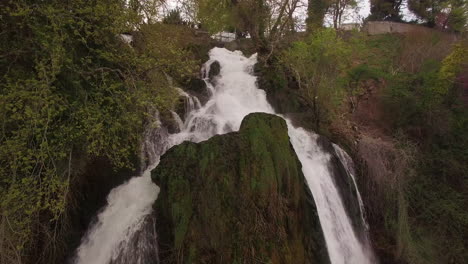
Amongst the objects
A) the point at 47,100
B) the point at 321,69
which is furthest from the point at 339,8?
the point at 47,100

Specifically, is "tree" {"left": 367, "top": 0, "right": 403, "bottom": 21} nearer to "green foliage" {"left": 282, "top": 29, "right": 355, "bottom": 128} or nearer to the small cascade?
"green foliage" {"left": 282, "top": 29, "right": 355, "bottom": 128}

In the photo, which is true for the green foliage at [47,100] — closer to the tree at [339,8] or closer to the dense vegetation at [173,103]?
the dense vegetation at [173,103]

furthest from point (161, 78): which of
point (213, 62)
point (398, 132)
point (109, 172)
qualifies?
point (398, 132)

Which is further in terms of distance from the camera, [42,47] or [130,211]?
[130,211]

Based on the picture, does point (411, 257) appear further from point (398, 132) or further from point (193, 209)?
point (193, 209)

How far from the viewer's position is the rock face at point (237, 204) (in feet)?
14.6

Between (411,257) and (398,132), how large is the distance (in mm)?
5386

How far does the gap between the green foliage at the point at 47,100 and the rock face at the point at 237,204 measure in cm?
140

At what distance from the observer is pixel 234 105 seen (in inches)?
399

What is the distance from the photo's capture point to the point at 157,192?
5707 mm

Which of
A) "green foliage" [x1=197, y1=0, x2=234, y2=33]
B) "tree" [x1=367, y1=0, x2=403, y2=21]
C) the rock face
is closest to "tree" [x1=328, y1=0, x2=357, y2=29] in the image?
"tree" [x1=367, y1=0, x2=403, y2=21]

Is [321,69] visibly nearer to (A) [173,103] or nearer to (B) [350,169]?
(B) [350,169]

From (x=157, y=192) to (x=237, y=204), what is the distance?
83.3 inches

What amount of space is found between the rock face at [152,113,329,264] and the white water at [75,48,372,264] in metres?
0.59
